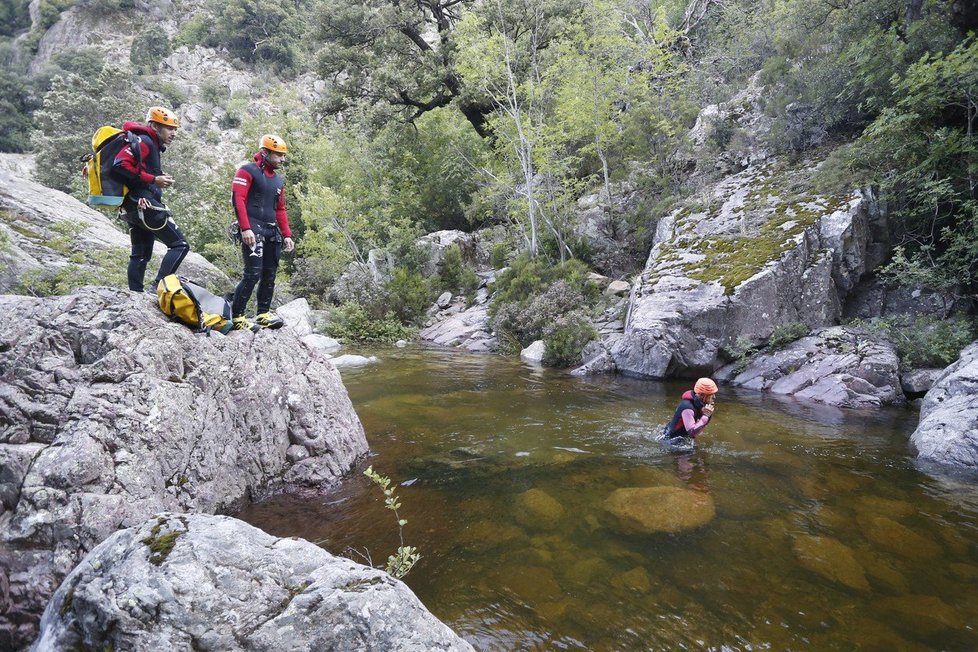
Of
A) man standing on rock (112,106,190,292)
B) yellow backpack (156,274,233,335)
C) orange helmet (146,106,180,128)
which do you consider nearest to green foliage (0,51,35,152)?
man standing on rock (112,106,190,292)

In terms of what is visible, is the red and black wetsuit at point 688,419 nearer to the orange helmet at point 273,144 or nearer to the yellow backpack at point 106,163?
the orange helmet at point 273,144

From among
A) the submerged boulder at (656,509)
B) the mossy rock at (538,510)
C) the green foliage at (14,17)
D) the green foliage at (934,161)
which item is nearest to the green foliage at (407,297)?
the green foliage at (934,161)

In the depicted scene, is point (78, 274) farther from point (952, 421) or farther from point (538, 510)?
point (952, 421)

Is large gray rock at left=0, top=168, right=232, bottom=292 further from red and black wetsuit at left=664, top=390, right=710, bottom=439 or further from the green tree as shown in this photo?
the green tree

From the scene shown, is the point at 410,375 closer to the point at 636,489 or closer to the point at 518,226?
the point at 636,489

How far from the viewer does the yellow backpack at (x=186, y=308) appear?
16.8 feet

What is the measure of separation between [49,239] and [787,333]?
16.9 metres

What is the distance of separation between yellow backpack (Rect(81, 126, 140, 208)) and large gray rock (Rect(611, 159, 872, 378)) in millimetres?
9993

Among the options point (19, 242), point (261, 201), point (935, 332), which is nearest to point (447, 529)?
point (261, 201)

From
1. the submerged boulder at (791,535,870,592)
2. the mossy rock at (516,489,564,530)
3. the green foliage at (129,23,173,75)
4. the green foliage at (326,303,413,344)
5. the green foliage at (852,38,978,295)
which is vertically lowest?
the green foliage at (326,303,413,344)

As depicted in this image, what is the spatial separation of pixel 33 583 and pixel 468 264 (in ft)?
68.9

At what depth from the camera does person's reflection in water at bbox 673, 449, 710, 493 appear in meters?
5.75

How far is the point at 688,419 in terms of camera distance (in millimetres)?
6711

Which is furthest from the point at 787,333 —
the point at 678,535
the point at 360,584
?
the point at 360,584
